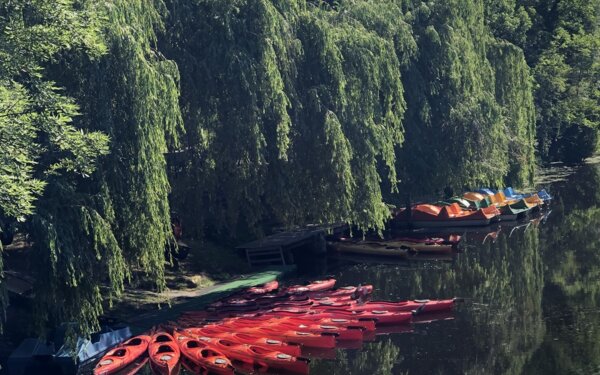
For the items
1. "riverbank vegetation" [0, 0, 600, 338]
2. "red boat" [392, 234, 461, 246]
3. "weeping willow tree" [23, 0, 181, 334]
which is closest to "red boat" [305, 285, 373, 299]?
"riverbank vegetation" [0, 0, 600, 338]

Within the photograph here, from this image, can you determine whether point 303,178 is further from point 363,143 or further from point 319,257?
point 319,257

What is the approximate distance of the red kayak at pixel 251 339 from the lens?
77.5 feet

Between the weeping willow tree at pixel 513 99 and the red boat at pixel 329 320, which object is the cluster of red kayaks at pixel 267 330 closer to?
the red boat at pixel 329 320

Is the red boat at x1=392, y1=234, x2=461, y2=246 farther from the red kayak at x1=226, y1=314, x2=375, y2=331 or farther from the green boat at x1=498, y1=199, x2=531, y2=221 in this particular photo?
the red kayak at x1=226, y1=314, x2=375, y2=331

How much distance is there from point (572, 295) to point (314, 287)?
29.2ft

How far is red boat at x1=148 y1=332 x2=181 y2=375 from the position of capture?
22.9 metres

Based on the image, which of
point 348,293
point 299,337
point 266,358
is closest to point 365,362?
point 299,337

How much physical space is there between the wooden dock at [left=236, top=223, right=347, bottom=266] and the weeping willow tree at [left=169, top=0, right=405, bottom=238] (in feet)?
7.00

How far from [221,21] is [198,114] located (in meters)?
3.48

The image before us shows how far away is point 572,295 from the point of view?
29.2m

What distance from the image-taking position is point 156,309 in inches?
1150

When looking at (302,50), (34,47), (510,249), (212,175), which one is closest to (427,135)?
(510,249)

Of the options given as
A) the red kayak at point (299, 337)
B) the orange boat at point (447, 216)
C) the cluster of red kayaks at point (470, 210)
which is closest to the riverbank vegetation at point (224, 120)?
the cluster of red kayaks at point (470, 210)

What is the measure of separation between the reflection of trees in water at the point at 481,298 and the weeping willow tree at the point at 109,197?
821cm
